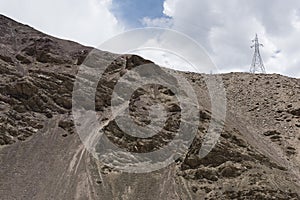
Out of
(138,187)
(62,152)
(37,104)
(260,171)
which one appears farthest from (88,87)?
(260,171)

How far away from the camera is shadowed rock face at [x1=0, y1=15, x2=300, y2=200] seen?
2542cm

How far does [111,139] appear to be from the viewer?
2861cm

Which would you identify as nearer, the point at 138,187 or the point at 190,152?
the point at 138,187

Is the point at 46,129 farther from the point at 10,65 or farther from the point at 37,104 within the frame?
the point at 10,65

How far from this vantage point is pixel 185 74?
43969 mm

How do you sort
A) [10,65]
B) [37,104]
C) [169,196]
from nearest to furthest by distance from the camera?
[169,196] < [37,104] < [10,65]

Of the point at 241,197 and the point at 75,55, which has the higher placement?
the point at 75,55

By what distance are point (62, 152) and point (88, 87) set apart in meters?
7.49

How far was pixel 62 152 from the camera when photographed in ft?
90.6

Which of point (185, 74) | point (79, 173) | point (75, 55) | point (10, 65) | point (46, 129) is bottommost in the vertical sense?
point (79, 173)

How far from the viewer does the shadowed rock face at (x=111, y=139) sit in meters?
25.4

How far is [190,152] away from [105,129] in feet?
17.2

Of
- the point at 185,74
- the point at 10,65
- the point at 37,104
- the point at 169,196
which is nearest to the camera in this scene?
the point at 169,196

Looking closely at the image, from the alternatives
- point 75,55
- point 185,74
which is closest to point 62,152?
point 75,55
